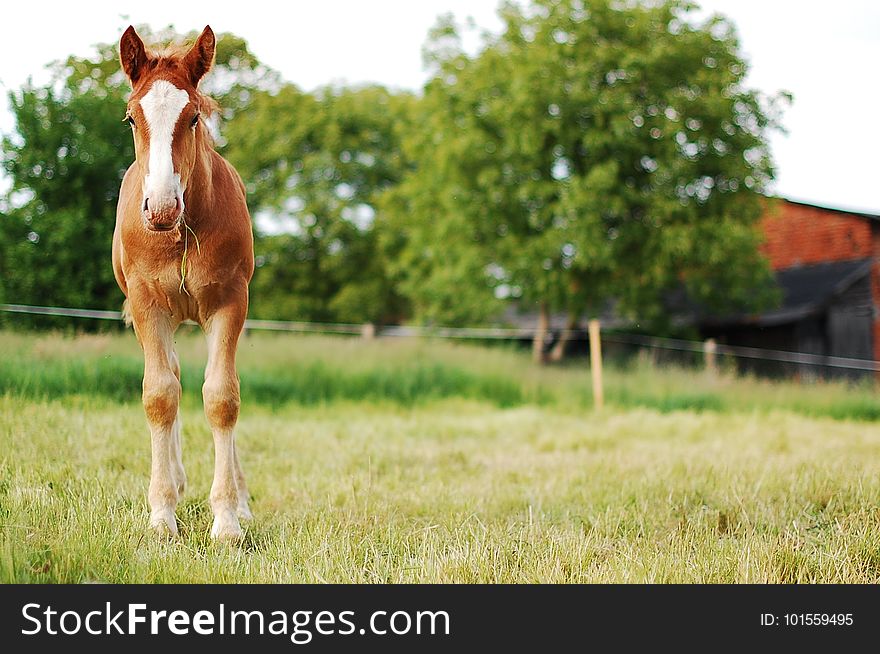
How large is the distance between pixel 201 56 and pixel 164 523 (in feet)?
5.19

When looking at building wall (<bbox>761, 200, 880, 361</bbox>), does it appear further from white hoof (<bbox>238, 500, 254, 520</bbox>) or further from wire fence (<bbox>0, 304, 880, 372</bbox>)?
white hoof (<bbox>238, 500, 254, 520</bbox>)

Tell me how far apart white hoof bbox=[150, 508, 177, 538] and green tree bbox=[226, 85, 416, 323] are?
18.9 metres

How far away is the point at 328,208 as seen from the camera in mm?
22578

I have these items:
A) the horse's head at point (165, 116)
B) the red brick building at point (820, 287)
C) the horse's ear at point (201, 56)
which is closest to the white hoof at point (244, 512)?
the horse's head at point (165, 116)

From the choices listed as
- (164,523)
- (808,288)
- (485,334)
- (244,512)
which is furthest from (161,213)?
(808,288)

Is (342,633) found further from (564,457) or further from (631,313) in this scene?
(631,313)

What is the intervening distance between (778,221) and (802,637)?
2076cm

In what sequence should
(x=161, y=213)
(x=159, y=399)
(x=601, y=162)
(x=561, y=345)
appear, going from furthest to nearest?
(x=561, y=345), (x=601, y=162), (x=159, y=399), (x=161, y=213)

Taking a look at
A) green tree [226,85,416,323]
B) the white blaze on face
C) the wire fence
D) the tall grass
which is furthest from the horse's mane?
green tree [226,85,416,323]

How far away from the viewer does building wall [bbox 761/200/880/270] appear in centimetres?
1920

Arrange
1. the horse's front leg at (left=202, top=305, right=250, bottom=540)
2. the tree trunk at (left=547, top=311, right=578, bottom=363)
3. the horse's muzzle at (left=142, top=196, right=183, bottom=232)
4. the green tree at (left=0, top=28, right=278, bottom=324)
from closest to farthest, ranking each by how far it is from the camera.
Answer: the horse's muzzle at (left=142, top=196, right=183, bottom=232) → the horse's front leg at (left=202, top=305, right=250, bottom=540) → the green tree at (left=0, top=28, right=278, bottom=324) → the tree trunk at (left=547, top=311, right=578, bottom=363)

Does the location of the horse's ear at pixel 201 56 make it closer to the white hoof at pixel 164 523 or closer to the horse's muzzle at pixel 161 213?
the horse's muzzle at pixel 161 213

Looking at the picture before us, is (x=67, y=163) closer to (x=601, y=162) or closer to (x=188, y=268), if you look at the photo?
(x=188, y=268)

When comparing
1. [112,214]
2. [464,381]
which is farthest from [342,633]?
[464,381]
